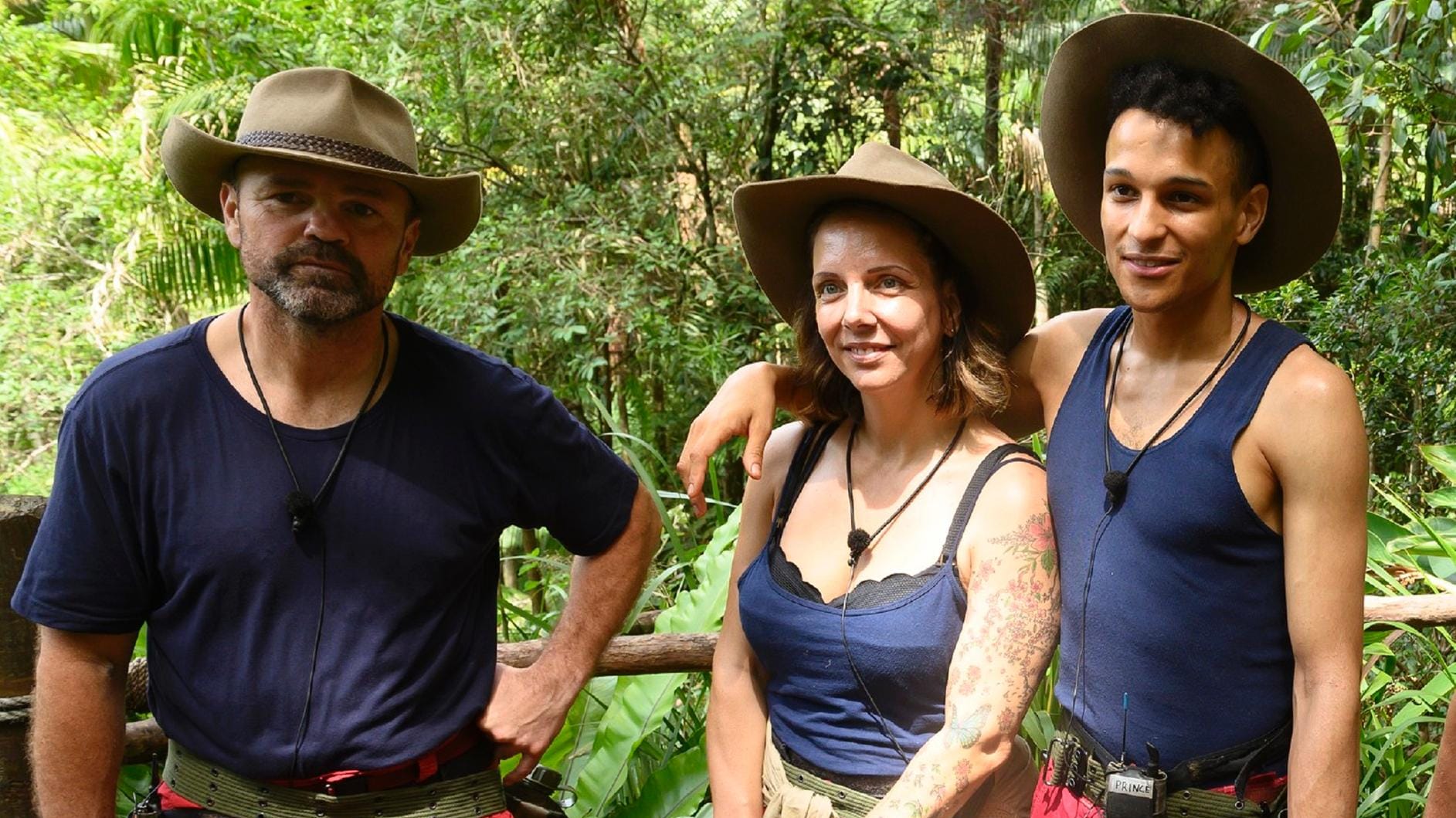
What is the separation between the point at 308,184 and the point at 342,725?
919 millimetres

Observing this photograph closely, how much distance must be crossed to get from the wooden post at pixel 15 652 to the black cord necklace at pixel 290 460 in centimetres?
A: 56

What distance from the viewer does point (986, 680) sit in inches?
79.7

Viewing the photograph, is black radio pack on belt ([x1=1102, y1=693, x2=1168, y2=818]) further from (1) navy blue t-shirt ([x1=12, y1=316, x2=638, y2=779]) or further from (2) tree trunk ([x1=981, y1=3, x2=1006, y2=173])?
(2) tree trunk ([x1=981, y1=3, x2=1006, y2=173])

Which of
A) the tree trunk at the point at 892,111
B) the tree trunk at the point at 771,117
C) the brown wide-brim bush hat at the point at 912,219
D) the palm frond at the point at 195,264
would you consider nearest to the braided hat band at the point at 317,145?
the brown wide-brim bush hat at the point at 912,219

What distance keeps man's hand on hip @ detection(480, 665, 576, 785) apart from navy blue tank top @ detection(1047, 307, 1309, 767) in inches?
38.9

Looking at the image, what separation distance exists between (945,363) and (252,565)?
1230mm

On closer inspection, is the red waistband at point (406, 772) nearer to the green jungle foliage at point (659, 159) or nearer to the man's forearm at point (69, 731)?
the man's forearm at point (69, 731)

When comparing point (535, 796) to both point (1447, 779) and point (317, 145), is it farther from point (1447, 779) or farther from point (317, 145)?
point (1447, 779)

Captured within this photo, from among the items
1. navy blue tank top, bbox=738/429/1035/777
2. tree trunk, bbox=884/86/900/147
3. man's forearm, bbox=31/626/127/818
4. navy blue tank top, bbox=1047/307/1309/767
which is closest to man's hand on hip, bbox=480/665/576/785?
navy blue tank top, bbox=738/429/1035/777

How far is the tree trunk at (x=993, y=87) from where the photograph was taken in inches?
346

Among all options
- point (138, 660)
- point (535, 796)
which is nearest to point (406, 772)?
point (535, 796)

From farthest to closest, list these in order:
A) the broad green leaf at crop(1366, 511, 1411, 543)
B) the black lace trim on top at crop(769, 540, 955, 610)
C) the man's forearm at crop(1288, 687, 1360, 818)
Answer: the broad green leaf at crop(1366, 511, 1411, 543)
the black lace trim on top at crop(769, 540, 955, 610)
the man's forearm at crop(1288, 687, 1360, 818)

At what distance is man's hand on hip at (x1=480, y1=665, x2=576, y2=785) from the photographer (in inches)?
93.4

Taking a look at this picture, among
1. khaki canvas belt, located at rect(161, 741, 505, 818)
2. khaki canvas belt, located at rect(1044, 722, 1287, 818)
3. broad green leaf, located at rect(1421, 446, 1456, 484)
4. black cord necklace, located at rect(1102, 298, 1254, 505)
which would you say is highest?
black cord necklace, located at rect(1102, 298, 1254, 505)
